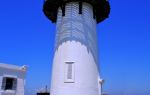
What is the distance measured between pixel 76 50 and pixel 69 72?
1.51 metres

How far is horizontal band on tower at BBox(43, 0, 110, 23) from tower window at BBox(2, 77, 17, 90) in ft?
20.1

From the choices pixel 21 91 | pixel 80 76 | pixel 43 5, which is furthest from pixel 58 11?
pixel 21 91

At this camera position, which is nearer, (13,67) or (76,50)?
(76,50)

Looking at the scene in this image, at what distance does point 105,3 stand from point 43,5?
4.90 metres

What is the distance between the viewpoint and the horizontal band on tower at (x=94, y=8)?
15.2m

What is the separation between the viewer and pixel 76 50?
44.4 feet

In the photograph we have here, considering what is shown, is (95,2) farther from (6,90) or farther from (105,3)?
(6,90)

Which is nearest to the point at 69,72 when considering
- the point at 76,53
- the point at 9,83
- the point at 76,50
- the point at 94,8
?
Answer: the point at 76,53

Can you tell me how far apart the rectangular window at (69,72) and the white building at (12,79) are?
6207mm

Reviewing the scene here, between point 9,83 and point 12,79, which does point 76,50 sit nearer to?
point 12,79

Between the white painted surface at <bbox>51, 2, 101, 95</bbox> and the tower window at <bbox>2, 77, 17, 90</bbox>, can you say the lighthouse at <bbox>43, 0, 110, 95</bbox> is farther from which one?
the tower window at <bbox>2, 77, 17, 90</bbox>

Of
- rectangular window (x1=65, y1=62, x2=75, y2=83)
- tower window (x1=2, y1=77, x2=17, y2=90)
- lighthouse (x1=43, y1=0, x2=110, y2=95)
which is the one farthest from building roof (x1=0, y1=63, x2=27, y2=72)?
rectangular window (x1=65, y1=62, x2=75, y2=83)

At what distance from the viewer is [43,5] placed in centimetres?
1647

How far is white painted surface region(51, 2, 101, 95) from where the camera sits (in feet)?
42.7
